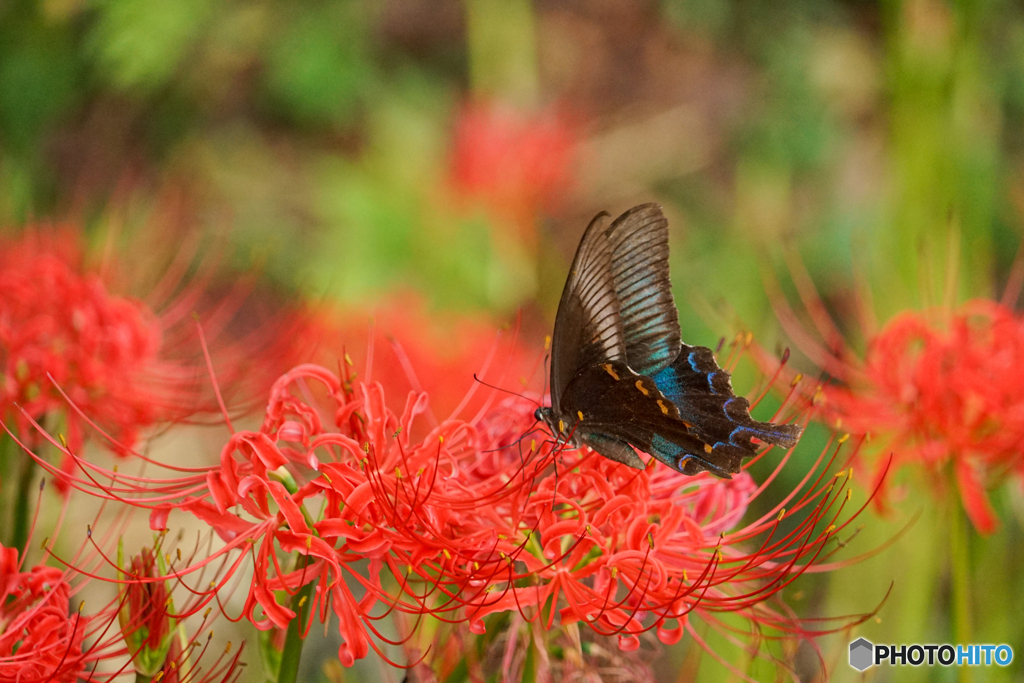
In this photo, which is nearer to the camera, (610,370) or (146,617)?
(146,617)

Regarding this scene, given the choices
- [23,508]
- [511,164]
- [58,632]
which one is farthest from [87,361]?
[511,164]

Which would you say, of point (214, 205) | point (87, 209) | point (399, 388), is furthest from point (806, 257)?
point (87, 209)

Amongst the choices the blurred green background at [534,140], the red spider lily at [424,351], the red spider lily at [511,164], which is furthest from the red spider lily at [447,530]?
the red spider lily at [511,164]

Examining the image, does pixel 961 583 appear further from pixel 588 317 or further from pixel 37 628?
pixel 37 628

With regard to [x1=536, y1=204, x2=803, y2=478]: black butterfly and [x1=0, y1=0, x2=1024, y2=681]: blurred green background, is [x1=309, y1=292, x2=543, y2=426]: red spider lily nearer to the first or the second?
[x1=0, y1=0, x2=1024, y2=681]: blurred green background

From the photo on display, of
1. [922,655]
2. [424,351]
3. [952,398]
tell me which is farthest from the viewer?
[424,351]

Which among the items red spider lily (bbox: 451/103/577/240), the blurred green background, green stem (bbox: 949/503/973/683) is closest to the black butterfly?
green stem (bbox: 949/503/973/683)
